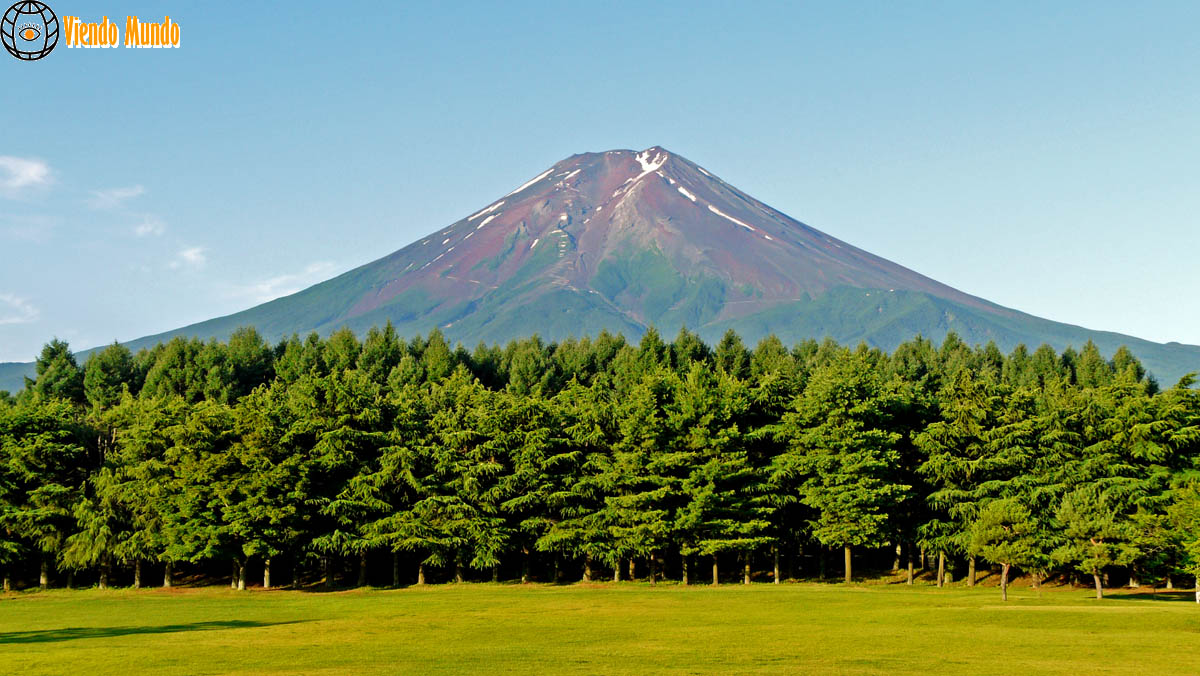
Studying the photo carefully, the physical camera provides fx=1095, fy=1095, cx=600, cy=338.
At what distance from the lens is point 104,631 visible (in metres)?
40.3

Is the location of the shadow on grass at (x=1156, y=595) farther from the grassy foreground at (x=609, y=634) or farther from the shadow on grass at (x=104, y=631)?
the shadow on grass at (x=104, y=631)

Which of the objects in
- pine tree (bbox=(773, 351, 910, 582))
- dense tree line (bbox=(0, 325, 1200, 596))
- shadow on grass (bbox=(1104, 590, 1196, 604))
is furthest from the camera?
pine tree (bbox=(773, 351, 910, 582))

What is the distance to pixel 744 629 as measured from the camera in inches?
1553

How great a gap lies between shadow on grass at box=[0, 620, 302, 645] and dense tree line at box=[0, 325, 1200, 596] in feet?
59.1

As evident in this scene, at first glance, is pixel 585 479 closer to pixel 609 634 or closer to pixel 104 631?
pixel 609 634

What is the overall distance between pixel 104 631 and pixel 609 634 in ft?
61.3

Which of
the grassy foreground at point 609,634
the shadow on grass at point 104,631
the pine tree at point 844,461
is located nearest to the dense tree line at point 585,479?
the pine tree at point 844,461

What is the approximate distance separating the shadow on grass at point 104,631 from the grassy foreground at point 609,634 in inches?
4.8

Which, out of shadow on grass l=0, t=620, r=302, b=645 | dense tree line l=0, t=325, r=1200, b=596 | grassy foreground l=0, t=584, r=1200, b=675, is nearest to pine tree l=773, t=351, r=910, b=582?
dense tree line l=0, t=325, r=1200, b=596

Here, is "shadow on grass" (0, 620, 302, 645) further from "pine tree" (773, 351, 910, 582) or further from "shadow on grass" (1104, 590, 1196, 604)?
"shadow on grass" (1104, 590, 1196, 604)

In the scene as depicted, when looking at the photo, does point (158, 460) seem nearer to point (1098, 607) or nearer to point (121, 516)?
point (121, 516)

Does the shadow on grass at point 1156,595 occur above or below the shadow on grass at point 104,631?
below

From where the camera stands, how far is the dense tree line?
62375 mm

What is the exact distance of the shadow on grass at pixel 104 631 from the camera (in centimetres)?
3753
